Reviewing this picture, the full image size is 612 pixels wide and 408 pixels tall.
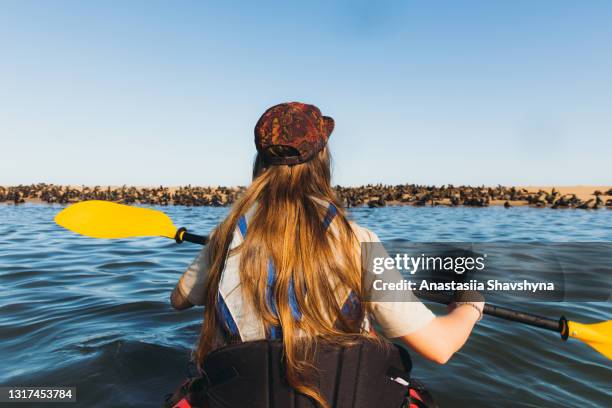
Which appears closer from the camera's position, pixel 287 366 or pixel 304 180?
pixel 287 366

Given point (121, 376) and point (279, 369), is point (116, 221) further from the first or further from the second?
point (279, 369)

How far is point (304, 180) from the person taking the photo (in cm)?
206

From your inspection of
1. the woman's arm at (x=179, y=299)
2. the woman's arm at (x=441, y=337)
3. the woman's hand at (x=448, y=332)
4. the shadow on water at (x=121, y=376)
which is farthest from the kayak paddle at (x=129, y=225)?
the woman's arm at (x=441, y=337)

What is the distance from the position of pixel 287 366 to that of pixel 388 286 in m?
0.55

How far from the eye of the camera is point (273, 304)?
186 centimetres

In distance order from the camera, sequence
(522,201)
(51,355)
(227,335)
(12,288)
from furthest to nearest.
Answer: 1. (522,201)
2. (12,288)
3. (51,355)
4. (227,335)

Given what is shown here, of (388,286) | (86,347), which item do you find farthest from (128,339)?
(388,286)

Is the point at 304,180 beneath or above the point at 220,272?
above

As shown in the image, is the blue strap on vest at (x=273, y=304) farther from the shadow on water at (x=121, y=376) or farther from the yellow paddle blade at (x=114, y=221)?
the yellow paddle blade at (x=114, y=221)

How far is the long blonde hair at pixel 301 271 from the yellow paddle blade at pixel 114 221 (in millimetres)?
2124

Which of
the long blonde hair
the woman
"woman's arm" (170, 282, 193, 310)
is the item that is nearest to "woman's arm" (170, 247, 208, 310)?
"woman's arm" (170, 282, 193, 310)

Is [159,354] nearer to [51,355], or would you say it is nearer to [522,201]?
[51,355]

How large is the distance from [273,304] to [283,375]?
1.00ft

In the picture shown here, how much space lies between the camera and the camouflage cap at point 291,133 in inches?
78.0
